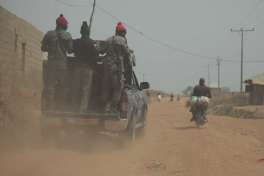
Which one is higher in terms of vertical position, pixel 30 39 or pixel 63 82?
pixel 30 39

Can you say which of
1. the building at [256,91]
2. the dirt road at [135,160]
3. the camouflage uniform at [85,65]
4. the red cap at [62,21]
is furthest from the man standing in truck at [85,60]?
the building at [256,91]

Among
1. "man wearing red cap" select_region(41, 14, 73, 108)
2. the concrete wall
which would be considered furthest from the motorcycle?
"man wearing red cap" select_region(41, 14, 73, 108)

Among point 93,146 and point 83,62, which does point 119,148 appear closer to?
point 93,146

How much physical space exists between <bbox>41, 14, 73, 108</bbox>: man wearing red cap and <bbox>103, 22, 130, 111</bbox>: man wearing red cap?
0.79 m

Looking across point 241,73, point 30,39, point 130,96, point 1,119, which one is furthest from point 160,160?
point 241,73

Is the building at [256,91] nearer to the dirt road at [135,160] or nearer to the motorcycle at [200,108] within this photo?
the motorcycle at [200,108]

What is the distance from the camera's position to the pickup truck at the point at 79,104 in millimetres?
8570

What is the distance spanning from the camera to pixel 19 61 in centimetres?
2111

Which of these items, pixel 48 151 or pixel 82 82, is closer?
pixel 48 151

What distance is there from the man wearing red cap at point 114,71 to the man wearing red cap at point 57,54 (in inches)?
31.3

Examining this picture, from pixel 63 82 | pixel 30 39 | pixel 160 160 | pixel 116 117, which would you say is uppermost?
pixel 30 39

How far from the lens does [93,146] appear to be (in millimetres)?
8820

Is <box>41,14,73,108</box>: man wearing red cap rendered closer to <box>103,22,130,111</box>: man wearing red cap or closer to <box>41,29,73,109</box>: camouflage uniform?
<box>41,29,73,109</box>: camouflage uniform

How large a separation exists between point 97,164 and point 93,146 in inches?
39.4
